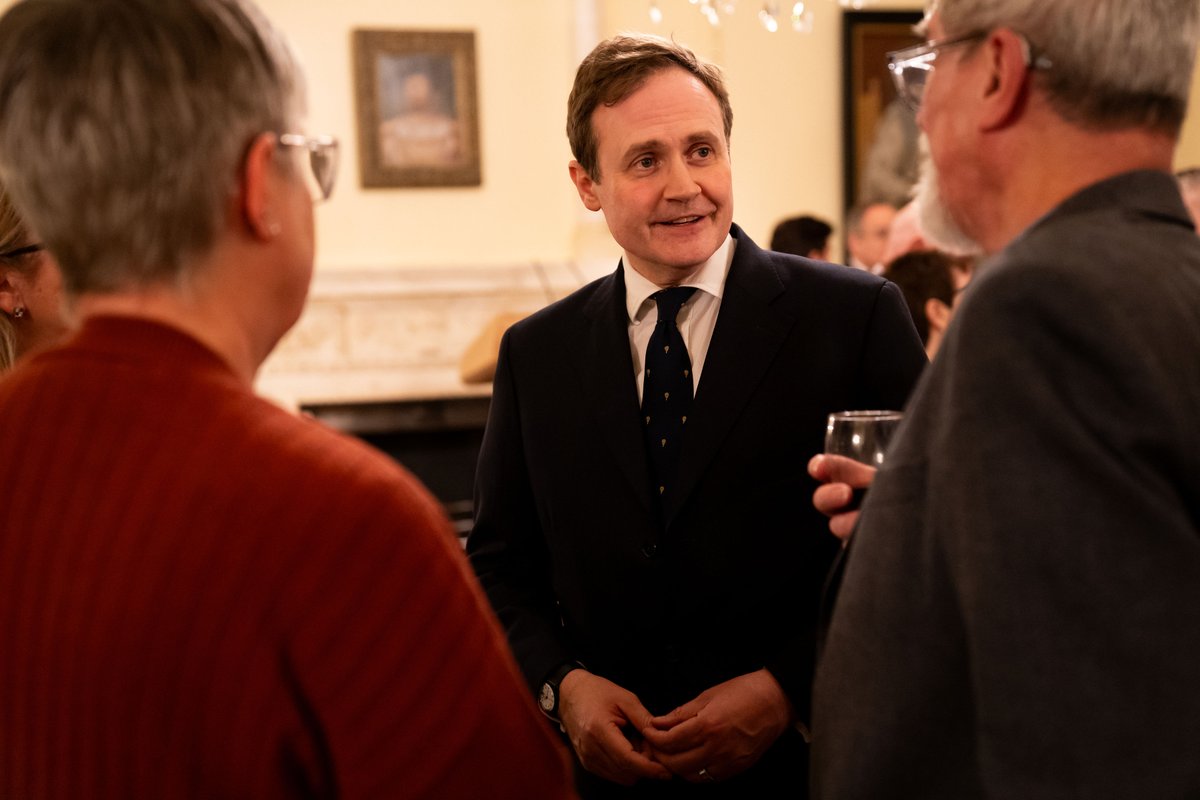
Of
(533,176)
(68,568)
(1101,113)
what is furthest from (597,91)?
(533,176)

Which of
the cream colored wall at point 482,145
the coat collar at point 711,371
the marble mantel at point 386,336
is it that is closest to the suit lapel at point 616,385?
the coat collar at point 711,371

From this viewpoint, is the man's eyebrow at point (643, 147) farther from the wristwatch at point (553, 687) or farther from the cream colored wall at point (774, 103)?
the cream colored wall at point (774, 103)

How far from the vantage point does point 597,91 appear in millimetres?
2082

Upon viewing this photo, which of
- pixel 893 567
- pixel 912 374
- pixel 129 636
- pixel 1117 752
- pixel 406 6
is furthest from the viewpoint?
pixel 406 6

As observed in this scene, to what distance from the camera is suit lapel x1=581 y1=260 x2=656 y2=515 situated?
1.94 metres

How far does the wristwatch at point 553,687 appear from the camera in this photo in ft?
6.42

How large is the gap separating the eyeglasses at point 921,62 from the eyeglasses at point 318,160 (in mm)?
621

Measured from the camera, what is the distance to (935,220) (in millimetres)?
1398

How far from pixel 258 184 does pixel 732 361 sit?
106cm

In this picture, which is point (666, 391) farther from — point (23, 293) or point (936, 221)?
point (23, 293)

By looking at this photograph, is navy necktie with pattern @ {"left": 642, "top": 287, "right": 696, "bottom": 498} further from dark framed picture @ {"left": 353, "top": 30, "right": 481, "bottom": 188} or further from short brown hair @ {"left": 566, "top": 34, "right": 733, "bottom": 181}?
dark framed picture @ {"left": 353, "top": 30, "right": 481, "bottom": 188}

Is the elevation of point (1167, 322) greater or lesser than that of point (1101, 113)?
lesser

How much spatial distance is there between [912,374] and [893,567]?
79cm

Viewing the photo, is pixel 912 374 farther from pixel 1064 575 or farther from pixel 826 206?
pixel 826 206
